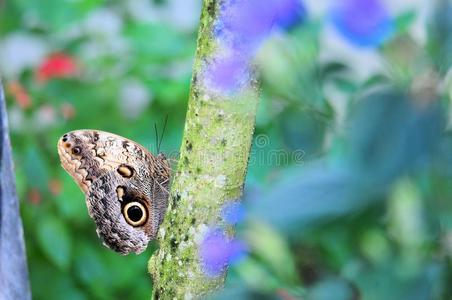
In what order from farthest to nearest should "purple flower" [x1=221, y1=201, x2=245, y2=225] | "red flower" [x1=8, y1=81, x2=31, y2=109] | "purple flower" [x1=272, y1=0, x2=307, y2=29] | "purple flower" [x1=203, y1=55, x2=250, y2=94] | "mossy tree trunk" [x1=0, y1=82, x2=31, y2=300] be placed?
1. "red flower" [x1=8, y1=81, x2=31, y2=109]
2. "mossy tree trunk" [x1=0, y1=82, x2=31, y2=300]
3. "purple flower" [x1=221, y1=201, x2=245, y2=225]
4. "purple flower" [x1=203, y1=55, x2=250, y2=94]
5. "purple flower" [x1=272, y1=0, x2=307, y2=29]

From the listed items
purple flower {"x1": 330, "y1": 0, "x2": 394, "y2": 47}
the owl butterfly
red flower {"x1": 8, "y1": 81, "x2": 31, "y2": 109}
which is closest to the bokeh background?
purple flower {"x1": 330, "y1": 0, "x2": 394, "y2": 47}

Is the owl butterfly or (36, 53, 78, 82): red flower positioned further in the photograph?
(36, 53, 78, 82): red flower

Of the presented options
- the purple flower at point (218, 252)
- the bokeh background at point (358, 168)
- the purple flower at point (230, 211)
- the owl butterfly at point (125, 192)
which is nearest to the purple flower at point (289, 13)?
the bokeh background at point (358, 168)

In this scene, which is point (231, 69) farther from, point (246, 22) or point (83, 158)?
point (83, 158)

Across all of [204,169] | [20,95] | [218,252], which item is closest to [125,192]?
[204,169]

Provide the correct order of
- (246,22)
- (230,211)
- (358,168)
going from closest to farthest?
(358,168) < (246,22) < (230,211)

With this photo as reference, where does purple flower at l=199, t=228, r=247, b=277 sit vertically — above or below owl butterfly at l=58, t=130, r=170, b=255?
below

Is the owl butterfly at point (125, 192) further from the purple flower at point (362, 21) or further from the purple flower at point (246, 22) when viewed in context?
the purple flower at point (362, 21)

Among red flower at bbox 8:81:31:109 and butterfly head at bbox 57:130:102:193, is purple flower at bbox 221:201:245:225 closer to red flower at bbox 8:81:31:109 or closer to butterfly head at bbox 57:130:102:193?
butterfly head at bbox 57:130:102:193
